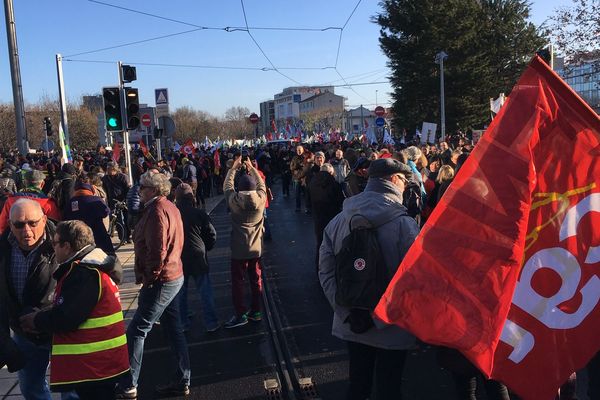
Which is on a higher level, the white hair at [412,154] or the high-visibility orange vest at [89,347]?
the white hair at [412,154]

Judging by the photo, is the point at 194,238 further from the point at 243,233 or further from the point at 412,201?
the point at 412,201

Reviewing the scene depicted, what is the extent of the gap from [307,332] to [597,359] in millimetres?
3291

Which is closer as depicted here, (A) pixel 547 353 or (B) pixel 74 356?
(A) pixel 547 353

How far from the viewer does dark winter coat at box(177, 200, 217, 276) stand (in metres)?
5.88

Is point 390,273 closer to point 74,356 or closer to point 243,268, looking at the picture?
point 74,356

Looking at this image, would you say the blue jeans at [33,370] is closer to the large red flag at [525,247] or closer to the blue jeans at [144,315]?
the blue jeans at [144,315]

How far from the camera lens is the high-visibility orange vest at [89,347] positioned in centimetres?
324

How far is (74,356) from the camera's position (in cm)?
324

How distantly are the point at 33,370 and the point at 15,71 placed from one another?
1197 cm

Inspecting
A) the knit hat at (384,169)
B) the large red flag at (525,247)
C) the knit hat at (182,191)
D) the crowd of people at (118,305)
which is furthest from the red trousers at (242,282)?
the large red flag at (525,247)

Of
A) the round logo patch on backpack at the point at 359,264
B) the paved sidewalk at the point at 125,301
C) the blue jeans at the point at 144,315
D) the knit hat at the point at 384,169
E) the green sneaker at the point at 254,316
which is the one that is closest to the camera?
the round logo patch on backpack at the point at 359,264

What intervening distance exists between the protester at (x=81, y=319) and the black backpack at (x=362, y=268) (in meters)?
1.39

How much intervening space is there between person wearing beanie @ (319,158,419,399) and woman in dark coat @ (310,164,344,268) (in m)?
4.79

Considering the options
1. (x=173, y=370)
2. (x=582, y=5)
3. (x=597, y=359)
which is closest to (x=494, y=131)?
(x=597, y=359)
